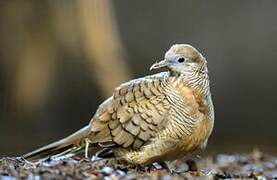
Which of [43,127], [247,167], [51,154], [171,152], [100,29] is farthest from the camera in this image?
[43,127]

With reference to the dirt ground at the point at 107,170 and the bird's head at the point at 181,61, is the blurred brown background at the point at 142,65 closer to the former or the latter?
the dirt ground at the point at 107,170

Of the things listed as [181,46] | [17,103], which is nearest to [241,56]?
[17,103]

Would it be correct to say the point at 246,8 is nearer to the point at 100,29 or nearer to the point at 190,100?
the point at 100,29

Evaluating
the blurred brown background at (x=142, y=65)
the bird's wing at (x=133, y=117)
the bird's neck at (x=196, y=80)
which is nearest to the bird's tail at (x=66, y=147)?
the bird's wing at (x=133, y=117)

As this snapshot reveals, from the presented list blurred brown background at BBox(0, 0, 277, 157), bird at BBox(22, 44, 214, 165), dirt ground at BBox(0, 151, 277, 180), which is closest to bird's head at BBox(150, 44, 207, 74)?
bird at BBox(22, 44, 214, 165)

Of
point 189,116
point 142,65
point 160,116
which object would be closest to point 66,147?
point 160,116

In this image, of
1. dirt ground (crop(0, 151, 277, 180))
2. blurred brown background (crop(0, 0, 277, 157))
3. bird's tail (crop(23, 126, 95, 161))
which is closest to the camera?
dirt ground (crop(0, 151, 277, 180))

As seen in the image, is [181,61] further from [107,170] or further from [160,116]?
[107,170]

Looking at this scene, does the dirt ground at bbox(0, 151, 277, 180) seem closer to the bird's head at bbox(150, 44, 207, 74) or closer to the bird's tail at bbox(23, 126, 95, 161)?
the bird's tail at bbox(23, 126, 95, 161)
